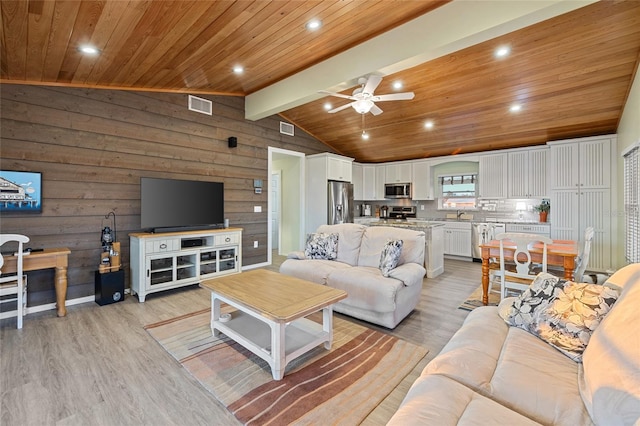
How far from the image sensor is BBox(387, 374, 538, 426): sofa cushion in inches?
41.4

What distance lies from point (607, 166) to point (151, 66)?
725 cm

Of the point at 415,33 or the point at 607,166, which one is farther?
the point at 607,166

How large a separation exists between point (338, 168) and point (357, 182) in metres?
1.53

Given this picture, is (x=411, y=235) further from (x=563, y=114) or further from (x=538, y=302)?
(x=563, y=114)

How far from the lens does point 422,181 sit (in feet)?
24.0

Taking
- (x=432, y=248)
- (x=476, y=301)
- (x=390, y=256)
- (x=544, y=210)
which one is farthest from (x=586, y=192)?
(x=390, y=256)

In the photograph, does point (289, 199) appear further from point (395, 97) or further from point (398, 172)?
point (395, 97)

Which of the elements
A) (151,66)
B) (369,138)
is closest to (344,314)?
(151,66)

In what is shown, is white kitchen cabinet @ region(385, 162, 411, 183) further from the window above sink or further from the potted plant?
the potted plant

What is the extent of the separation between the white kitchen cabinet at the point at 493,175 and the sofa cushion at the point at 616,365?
17.2 feet

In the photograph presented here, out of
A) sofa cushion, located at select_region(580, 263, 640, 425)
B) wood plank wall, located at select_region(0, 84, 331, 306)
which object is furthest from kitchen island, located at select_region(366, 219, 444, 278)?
wood plank wall, located at select_region(0, 84, 331, 306)

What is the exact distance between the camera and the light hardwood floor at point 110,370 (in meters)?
1.75

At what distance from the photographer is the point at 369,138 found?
6.81m

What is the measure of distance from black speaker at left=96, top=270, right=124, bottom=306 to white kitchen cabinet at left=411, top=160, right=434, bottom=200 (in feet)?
21.3
